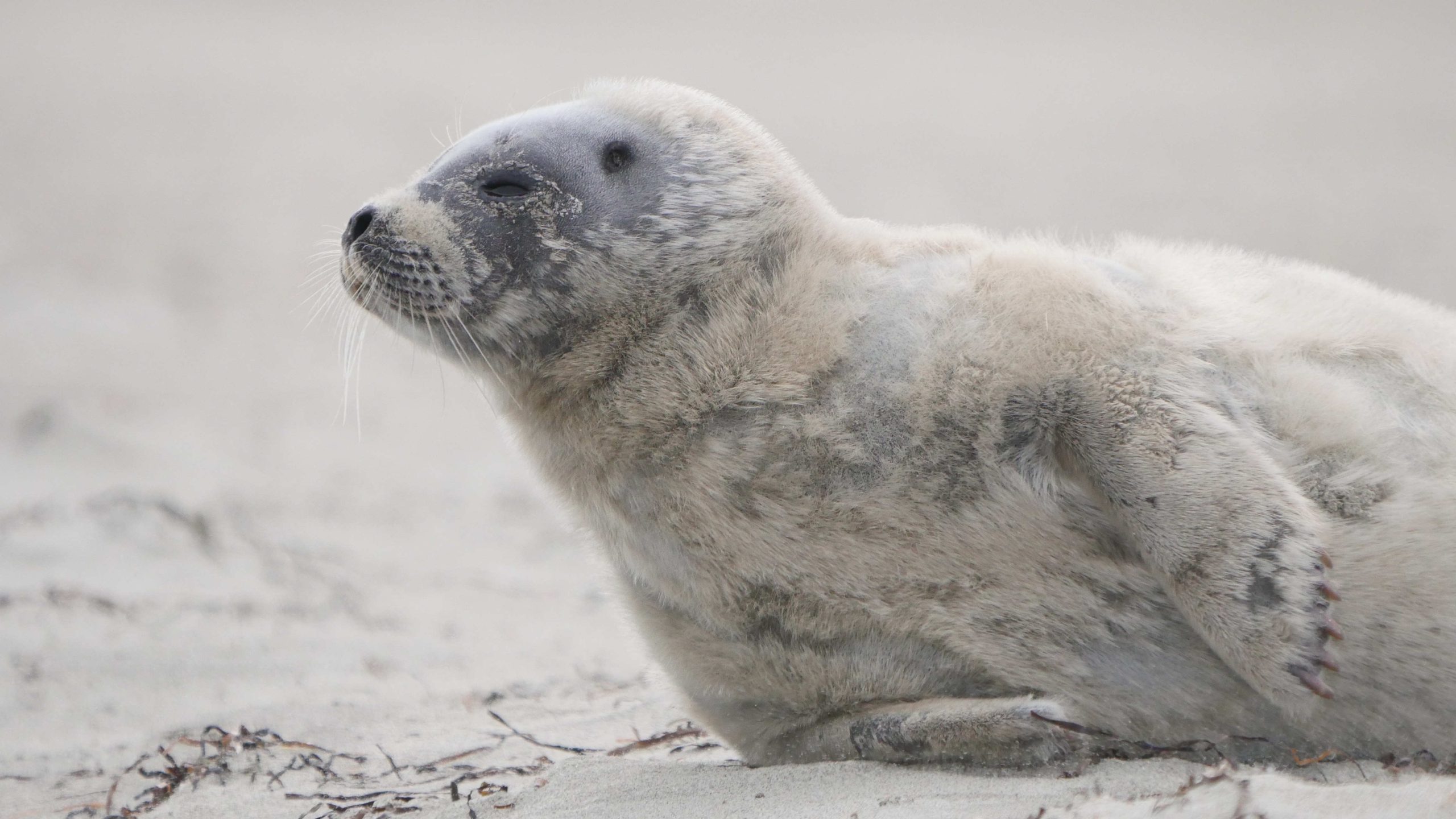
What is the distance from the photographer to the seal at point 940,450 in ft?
8.15

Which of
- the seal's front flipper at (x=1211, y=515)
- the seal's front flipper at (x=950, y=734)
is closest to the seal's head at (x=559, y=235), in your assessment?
the seal's front flipper at (x=1211, y=515)

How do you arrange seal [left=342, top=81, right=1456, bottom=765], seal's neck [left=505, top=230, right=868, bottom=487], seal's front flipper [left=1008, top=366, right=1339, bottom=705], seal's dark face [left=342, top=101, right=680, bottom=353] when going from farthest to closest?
seal's dark face [left=342, top=101, right=680, bottom=353]
seal's neck [left=505, top=230, right=868, bottom=487]
seal [left=342, top=81, right=1456, bottom=765]
seal's front flipper [left=1008, top=366, right=1339, bottom=705]

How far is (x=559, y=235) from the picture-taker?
9.57 ft

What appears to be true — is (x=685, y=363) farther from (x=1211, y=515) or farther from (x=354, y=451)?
(x=354, y=451)

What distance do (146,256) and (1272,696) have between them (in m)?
8.19

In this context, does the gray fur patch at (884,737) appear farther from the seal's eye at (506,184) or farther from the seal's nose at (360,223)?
the seal's nose at (360,223)

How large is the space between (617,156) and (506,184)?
0.27 meters

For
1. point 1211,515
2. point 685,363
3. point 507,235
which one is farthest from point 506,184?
point 1211,515

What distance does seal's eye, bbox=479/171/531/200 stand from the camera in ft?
9.74

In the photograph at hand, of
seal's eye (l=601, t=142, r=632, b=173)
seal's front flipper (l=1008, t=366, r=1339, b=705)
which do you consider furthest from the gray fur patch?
seal's eye (l=601, t=142, r=632, b=173)

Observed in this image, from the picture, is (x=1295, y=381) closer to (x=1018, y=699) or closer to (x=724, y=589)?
(x=1018, y=699)

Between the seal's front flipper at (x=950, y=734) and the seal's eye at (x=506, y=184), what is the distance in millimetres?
1317

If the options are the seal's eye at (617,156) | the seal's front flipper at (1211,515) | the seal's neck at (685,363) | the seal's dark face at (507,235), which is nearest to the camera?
the seal's front flipper at (1211,515)

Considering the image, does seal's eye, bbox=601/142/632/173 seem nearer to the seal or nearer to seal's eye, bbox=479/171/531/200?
the seal
